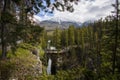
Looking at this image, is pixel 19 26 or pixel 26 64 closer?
pixel 19 26

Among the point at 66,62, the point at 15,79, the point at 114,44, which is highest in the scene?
the point at 114,44

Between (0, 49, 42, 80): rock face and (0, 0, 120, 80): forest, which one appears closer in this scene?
(0, 0, 120, 80): forest

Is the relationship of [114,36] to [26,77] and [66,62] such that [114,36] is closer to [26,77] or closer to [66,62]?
[26,77]

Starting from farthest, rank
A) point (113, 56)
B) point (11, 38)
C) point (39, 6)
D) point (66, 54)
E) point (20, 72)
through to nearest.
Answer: point (66, 54)
point (113, 56)
point (20, 72)
point (11, 38)
point (39, 6)

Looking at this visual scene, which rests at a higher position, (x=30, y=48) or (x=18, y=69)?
(x=30, y=48)

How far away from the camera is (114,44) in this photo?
95.3ft

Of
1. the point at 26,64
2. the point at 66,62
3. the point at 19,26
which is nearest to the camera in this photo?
the point at 19,26

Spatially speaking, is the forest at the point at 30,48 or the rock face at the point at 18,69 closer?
the forest at the point at 30,48

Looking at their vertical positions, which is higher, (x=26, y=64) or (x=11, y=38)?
(x=11, y=38)

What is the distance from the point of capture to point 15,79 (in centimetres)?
1638

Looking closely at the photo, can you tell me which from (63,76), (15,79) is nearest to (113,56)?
(63,76)

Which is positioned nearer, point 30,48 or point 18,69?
point 18,69

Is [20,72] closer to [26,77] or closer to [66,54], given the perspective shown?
[26,77]

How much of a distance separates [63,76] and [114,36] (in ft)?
39.0
